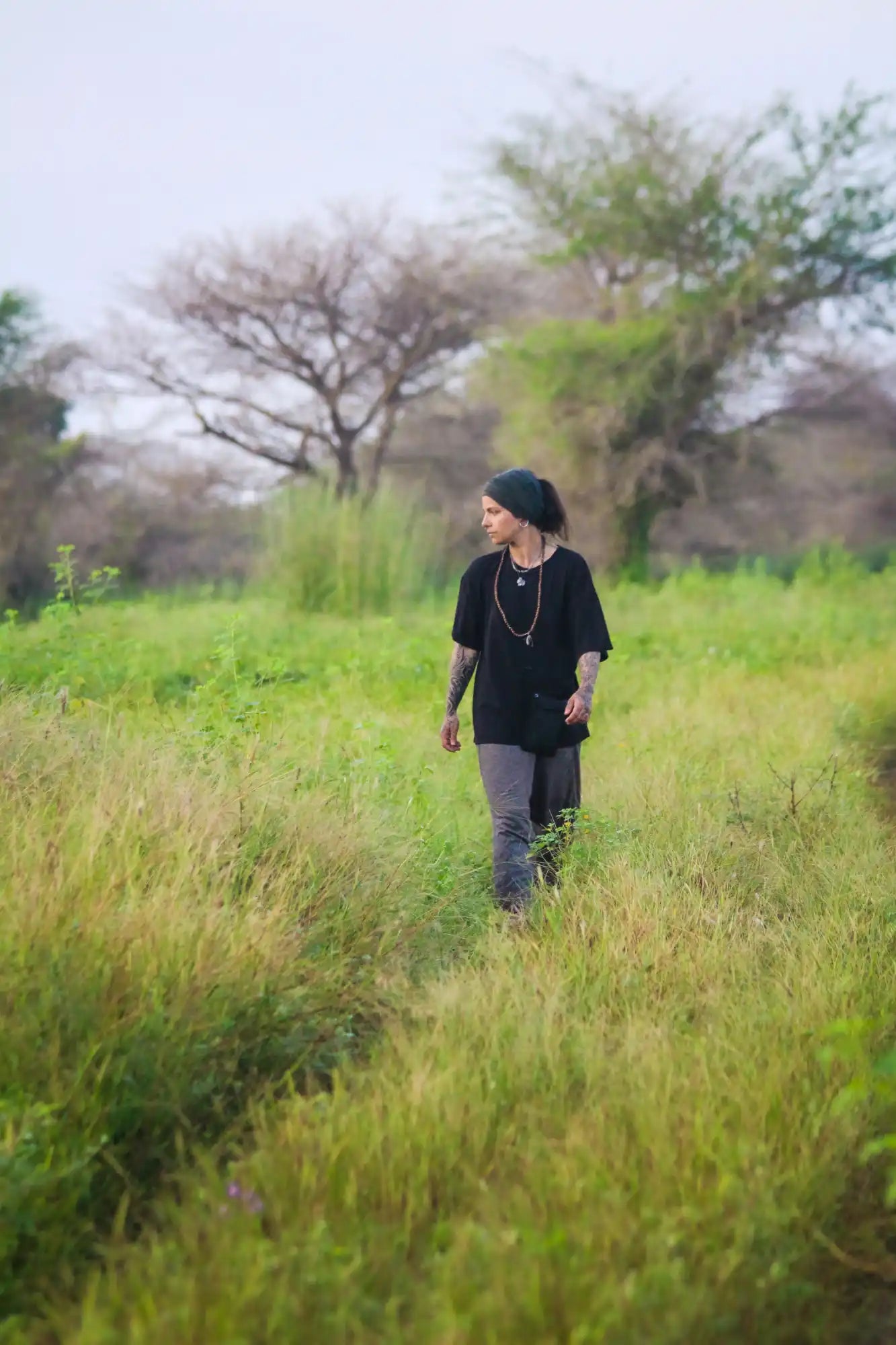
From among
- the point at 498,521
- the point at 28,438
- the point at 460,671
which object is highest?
the point at 28,438

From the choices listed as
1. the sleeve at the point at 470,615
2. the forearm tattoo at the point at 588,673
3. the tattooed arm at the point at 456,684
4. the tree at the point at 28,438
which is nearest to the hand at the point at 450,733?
the tattooed arm at the point at 456,684

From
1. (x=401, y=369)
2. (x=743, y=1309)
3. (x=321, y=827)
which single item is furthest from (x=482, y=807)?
(x=401, y=369)

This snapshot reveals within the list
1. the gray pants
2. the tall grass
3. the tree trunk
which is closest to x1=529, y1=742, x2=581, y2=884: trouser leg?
the gray pants

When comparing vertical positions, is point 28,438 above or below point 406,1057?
above

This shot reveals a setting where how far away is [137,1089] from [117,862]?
93 centimetres

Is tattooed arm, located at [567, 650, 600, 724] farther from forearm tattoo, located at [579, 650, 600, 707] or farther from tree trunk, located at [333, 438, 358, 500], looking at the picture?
tree trunk, located at [333, 438, 358, 500]

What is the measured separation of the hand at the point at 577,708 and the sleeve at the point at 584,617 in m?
0.17

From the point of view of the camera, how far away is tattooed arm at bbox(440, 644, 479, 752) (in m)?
4.88

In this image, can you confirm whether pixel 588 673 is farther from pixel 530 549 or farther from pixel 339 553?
pixel 339 553

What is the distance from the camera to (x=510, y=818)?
4605 mm

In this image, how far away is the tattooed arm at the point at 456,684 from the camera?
16.0 ft

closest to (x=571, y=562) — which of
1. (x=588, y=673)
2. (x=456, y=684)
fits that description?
(x=588, y=673)

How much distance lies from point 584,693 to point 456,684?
59 cm

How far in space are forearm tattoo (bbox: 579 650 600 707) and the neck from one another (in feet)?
1.33
